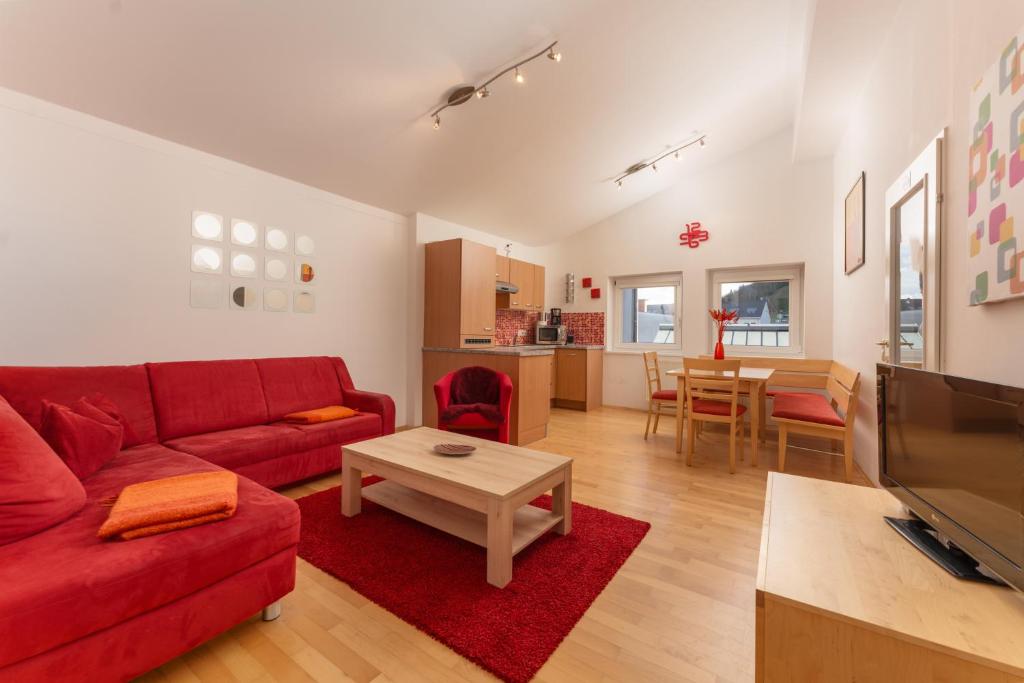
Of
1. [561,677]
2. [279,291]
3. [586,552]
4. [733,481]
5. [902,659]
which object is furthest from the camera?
[279,291]

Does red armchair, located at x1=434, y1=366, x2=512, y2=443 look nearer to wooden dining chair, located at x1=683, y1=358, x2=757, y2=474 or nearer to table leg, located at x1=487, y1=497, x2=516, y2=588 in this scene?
table leg, located at x1=487, y1=497, x2=516, y2=588

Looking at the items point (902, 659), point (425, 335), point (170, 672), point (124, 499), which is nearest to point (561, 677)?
point (902, 659)

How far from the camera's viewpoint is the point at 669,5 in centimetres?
285

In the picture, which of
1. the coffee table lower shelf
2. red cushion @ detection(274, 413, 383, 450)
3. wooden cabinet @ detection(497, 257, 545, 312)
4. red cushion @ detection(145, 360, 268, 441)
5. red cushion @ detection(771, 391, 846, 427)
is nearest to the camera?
the coffee table lower shelf

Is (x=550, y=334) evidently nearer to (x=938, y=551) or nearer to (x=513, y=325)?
(x=513, y=325)

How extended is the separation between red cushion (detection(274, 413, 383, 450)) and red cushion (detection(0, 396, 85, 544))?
1412 mm

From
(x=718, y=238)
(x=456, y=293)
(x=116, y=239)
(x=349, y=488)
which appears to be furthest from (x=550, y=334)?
(x=116, y=239)

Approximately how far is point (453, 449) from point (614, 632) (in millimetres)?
1151

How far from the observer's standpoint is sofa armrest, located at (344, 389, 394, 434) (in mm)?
3410

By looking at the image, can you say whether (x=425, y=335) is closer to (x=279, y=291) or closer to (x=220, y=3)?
(x=279, y=291)

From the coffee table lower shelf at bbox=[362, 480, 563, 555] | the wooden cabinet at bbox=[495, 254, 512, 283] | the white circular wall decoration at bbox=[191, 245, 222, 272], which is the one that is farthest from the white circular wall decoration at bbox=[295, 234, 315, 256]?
the coffee table lower shelf at bbox=[362, 480, 563, 555]

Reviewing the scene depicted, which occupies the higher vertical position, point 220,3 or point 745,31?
point 745,31

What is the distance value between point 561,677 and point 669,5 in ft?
12.8

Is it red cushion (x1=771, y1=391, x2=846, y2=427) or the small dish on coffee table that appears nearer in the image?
the small dish on coffee table
